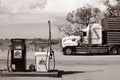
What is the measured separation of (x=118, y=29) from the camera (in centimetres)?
4291

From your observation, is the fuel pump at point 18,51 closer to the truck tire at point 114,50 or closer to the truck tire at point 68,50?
the truck tire at point 68,50

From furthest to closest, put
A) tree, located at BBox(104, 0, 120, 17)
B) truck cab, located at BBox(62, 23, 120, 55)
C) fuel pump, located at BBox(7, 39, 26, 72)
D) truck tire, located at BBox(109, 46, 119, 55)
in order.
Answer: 1. tree, located at BBox(104, 0, 120, 17)
2. truck cab, located at BBox(62, 23, 120, 55)
3. truck tire, located at BBox(109, 46, 119, 55)
4. fuel pump, located at BBox(7, 39, 26, 72)

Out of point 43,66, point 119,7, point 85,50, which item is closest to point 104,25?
point 85,50

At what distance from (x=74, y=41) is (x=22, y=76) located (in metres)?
25.3

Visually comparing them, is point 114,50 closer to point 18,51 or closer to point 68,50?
point 68,50

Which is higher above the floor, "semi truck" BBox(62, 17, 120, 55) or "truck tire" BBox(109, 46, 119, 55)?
"semi truck" BBox(62, 17, 120, 55)

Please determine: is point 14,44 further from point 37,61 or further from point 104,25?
point 104,25

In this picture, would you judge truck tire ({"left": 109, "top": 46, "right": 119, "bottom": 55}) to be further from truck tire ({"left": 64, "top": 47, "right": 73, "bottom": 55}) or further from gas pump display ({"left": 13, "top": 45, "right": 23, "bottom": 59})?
gas pump display ({"left": 13, "top": 45, "right": 23, "bottom": 59})

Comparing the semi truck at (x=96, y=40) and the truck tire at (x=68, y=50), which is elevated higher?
the semi truck at (x=96, y=40)

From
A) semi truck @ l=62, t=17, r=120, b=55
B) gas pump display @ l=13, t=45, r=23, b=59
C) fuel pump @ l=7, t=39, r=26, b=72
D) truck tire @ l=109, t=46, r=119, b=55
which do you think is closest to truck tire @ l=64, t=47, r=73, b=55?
semi truck @ l=62, t=17, r=120, b=55

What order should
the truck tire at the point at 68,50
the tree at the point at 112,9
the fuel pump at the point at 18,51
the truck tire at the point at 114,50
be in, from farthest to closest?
the tree at the point at 112,9, the truck tire at the point at 68,50, the truck tire at the point at 114,50, the fuel pump at the point at 18,51

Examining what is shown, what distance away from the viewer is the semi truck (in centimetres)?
4258

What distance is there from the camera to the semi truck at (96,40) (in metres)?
42.6

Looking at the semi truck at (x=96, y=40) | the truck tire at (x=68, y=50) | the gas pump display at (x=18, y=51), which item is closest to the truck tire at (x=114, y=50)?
the semi truck at (x=96, y=40)
